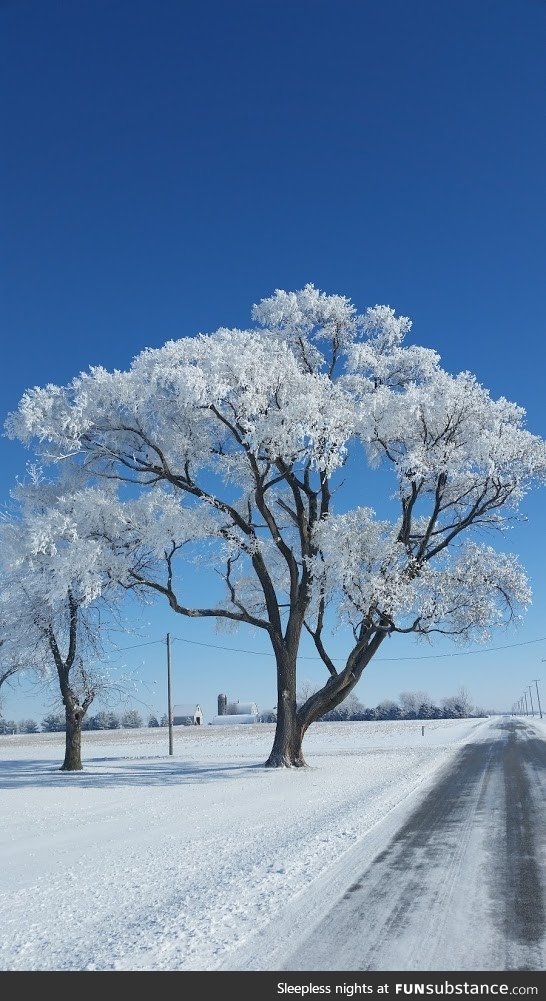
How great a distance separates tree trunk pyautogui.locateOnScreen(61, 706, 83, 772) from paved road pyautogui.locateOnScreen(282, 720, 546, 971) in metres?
19.0

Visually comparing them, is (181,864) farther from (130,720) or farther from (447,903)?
(130,720)

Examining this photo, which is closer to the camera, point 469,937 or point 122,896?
point 469,937

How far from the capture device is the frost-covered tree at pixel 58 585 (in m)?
17.9

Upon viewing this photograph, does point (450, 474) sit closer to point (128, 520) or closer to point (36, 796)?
point (128, 520)

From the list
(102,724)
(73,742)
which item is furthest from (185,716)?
(73,742)

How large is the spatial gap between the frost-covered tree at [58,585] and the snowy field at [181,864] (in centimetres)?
522

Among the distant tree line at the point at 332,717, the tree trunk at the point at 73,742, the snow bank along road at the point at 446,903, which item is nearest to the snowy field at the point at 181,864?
the snow bank along road at the point at 446,903

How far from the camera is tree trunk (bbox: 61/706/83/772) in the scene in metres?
26.4

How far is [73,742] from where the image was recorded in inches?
1051

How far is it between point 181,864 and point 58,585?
415 inches

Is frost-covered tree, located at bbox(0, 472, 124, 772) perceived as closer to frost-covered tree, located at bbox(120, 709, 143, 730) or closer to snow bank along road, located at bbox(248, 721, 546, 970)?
snow bank along road, located at bbox(248, 721, 546, 970)

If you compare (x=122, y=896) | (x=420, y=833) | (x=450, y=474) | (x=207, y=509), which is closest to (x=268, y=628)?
(x=207, y=509)

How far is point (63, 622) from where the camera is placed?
24688 mm

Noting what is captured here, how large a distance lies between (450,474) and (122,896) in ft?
51.2
